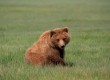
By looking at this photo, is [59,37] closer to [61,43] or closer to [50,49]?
[61,43]

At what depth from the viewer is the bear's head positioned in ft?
27.9

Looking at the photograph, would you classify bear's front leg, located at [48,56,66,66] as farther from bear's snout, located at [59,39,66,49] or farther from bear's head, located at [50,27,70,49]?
bear's snout, located at [59,39,66,49]

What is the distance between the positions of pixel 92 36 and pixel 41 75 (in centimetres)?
929

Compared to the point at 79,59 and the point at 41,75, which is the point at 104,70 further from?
the point at 79,59

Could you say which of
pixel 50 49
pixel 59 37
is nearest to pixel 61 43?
pixel 59 37

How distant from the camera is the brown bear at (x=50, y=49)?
860cm

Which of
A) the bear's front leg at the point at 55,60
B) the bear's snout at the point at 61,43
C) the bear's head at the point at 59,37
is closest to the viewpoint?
the bear's snout at the point at 61,43

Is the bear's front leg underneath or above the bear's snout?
underneath

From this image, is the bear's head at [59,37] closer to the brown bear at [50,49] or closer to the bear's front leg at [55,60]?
the brown bear at [50,49]

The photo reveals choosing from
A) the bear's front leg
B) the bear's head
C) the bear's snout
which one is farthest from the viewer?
the bear's front leg

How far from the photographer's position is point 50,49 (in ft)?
28.6

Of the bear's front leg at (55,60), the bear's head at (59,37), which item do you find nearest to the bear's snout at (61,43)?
the bear's head at (59,37)

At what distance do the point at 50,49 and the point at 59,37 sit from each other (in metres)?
0.38

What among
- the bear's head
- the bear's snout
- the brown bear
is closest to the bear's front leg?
the brown bear
